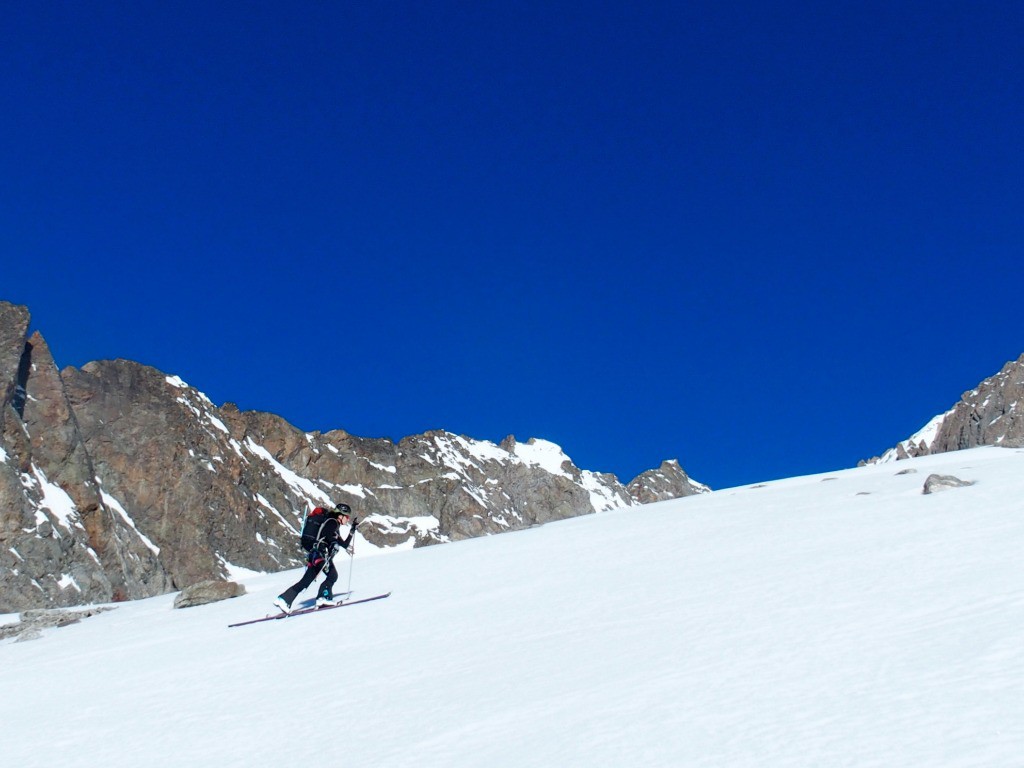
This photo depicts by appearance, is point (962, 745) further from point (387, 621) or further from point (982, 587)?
point (387, 621)

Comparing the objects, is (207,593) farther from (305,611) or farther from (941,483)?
(941,483)

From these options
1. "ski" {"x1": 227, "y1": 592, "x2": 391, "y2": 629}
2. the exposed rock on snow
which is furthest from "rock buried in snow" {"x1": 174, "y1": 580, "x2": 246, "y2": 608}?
"ski" {"x1": 227, "y1": 592, "x2": 391, "y2": 629}

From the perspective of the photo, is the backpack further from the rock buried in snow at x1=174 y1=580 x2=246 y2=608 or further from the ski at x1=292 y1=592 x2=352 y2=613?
the rock buried in snow at x1=174 y1=580 x2=246 y2=608

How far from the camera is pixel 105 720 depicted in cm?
816

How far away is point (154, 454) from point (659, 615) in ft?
A: 482

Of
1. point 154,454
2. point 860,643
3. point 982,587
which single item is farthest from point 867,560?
point 154,454

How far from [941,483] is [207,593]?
15.5 m

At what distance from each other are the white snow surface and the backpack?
1415mm

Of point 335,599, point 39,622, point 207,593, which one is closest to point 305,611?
point 335,599

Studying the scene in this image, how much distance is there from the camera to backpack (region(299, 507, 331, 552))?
1484cm

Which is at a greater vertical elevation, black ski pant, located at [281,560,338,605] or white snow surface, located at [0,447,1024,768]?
black ski pant, located at [281,560,338,605]

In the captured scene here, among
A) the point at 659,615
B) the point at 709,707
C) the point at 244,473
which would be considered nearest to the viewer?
the point at 709,707

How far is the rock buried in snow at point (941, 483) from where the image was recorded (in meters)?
16.2

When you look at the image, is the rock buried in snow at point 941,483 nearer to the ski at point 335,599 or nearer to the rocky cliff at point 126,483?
the ski at point 335,599
